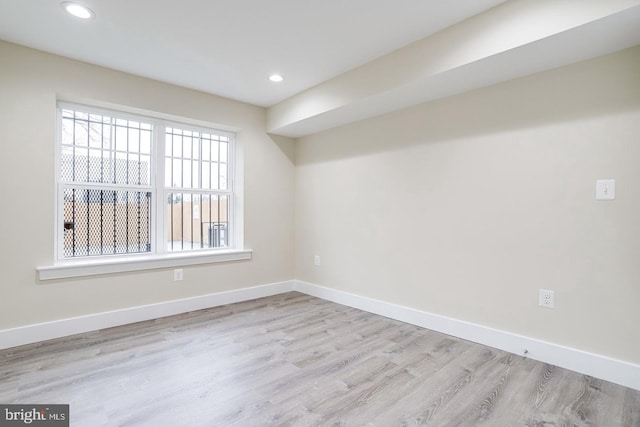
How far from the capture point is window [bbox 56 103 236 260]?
2.98 m

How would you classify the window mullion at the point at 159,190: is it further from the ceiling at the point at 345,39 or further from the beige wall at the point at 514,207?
the beige wall at the point at 514,207

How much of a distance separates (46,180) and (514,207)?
382 cm

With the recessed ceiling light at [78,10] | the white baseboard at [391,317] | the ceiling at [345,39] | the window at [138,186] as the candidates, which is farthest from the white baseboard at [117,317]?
the recessed ceiling light at [78,10]

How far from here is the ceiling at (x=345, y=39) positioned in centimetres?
197

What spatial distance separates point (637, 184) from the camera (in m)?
2.00

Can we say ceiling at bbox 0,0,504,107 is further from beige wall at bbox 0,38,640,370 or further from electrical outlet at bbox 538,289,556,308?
electrical outlet at bbox 538,289,556,308

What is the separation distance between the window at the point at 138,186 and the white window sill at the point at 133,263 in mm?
169

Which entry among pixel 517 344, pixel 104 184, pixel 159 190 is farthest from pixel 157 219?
pixel 517 344

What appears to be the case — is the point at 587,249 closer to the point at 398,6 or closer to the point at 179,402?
the point at 398,6

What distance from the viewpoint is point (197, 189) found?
3734 millimetres

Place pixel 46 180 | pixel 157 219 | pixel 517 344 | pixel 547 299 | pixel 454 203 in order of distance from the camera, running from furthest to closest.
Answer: pixel 157 219 < pixel 454 203 < pixel 46 180 < pixel 517 344 < pixel 547 299

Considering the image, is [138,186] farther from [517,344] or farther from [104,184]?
[517,344]

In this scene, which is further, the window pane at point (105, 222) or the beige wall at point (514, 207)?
the window pane at point (105, 222)

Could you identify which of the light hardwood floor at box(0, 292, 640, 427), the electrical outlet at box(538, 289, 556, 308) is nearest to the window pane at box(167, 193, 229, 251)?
the light hardwood floor at box(0, 292, 640, 427)
